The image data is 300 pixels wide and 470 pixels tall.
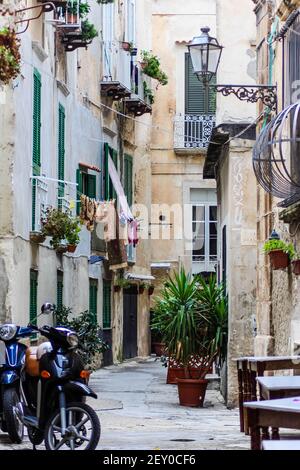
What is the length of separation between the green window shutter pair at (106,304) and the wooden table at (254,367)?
17028 millimetres

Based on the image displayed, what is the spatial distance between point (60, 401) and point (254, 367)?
2131mm

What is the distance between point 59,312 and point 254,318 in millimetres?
5333

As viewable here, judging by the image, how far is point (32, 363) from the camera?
11703mm

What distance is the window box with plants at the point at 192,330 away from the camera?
59.6ft

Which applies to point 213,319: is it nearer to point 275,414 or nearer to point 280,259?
point 280,259

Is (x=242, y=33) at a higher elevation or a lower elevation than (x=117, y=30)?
lower

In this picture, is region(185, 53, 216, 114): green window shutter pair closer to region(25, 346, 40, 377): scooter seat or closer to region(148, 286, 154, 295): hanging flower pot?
region(148, 286, 154, 295): hanging flower pot

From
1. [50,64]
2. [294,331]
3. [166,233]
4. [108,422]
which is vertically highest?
[50,64]

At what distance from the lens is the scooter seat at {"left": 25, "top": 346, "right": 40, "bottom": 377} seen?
11625 millimetres

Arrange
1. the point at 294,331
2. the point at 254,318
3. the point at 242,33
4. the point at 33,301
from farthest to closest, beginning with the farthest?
1. the point at 242,33
2. the point at 33,301
3. the point at 254,318
4. the point at 294,331

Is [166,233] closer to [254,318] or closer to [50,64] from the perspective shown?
[50,64]

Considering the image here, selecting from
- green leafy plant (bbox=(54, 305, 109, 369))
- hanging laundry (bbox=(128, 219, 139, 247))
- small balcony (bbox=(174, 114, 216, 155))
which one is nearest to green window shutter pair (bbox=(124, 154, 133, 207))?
hanging laundry (bbox=(128, 219, 139, 247))

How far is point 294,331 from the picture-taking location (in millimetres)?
13945
